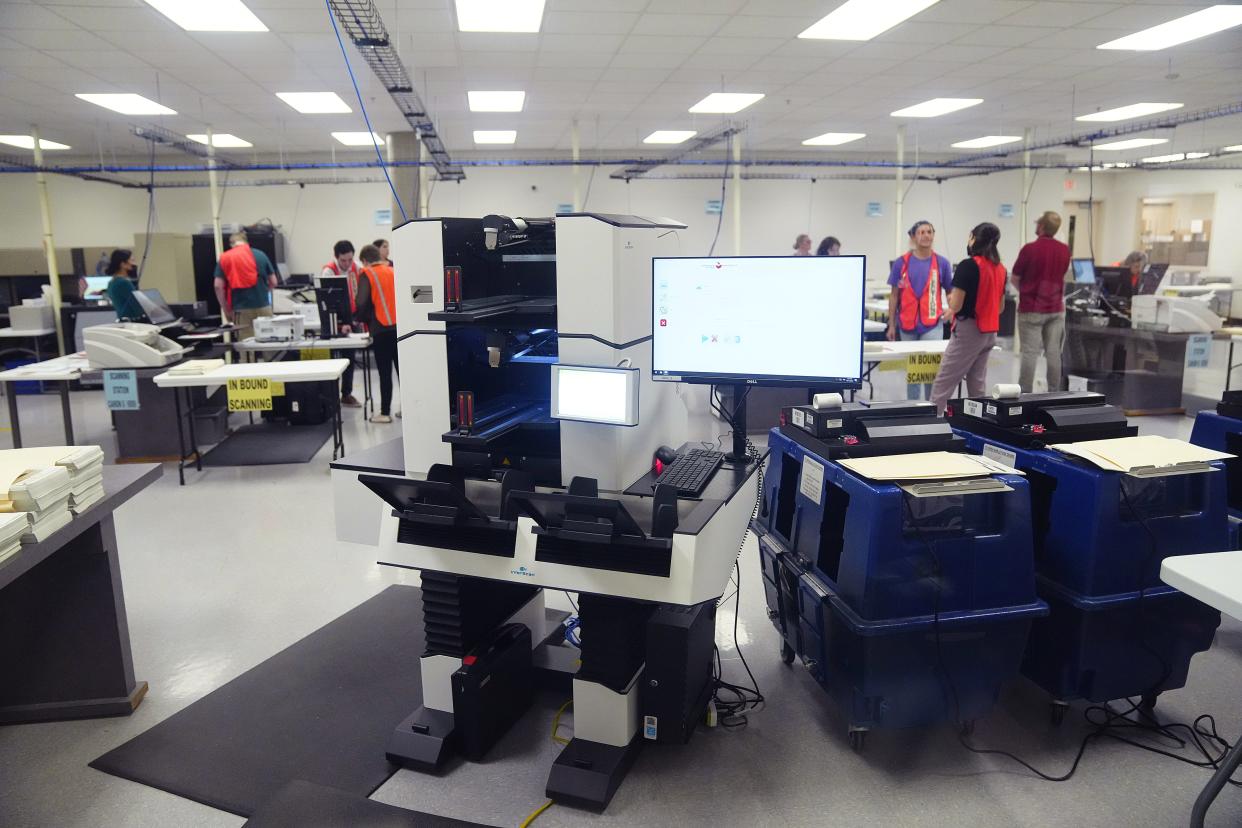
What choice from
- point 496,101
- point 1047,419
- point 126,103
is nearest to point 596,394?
point 1047,419

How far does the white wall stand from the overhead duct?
4.28 metres

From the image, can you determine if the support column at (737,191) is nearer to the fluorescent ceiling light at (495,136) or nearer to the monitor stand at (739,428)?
the fluorescent ceiling light at (495,136)

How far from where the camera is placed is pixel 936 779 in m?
2.01

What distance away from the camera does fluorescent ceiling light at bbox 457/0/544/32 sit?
4.83m

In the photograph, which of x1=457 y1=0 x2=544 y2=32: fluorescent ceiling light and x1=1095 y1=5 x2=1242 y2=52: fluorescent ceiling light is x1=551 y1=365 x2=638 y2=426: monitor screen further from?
x1=1095 y1=5 x2=1242 y2=52: fluorescent ceiling light

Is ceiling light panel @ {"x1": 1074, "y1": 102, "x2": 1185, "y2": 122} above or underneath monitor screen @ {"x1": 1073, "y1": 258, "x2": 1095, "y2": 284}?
above

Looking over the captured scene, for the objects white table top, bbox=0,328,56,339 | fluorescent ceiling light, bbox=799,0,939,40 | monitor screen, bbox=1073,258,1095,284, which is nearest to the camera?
fluorescent ceiling light, bbox=799,0,939,40

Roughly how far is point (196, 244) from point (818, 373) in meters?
10.0

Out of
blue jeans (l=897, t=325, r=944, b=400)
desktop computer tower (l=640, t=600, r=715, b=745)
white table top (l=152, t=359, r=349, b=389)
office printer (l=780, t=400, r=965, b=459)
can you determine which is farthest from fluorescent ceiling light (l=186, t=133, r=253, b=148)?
desktop computer tower (l=640, t=600, r=715, b=745)

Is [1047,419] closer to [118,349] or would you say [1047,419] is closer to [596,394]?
[596,394]

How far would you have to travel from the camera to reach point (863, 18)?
521 centimetres

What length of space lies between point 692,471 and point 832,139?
32.7 feet

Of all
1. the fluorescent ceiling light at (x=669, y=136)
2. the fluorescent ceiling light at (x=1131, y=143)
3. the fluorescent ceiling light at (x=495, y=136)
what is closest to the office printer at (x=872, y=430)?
the fluorescent ceiling light at (x=669, y=136)

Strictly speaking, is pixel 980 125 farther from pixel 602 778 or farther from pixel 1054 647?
pixel 602 778
